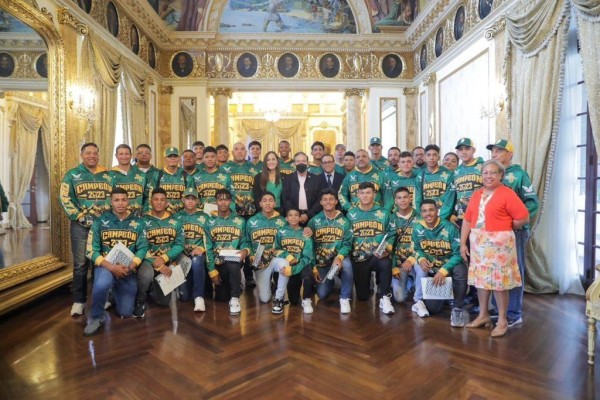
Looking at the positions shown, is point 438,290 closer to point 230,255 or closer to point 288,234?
point 288,234

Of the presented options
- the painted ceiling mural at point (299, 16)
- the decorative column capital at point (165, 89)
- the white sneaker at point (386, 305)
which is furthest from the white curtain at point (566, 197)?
the decorative column capital at point (165, 89)

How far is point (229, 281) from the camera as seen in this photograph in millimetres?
4898

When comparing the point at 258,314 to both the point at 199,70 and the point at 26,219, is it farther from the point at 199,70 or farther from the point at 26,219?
the point at 199,70

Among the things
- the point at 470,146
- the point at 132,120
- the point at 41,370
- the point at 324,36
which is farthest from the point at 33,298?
the point at 324,36

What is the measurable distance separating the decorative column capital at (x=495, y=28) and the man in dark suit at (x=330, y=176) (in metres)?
3.35

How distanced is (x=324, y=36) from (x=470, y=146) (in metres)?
7.33

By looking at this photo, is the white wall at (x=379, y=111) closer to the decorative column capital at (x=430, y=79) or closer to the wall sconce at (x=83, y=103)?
the decorative column capital at (x=430, y=79)

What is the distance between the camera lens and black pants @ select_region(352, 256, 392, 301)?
4.73m

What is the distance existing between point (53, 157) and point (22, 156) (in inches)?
23.2

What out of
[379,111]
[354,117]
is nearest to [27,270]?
[354,117]

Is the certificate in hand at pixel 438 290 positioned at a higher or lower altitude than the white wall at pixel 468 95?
lower

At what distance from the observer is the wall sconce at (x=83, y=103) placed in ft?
19.1

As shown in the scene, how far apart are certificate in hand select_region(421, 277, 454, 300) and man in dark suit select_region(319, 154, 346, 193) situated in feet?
6.96

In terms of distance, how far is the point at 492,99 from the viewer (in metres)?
6.50
